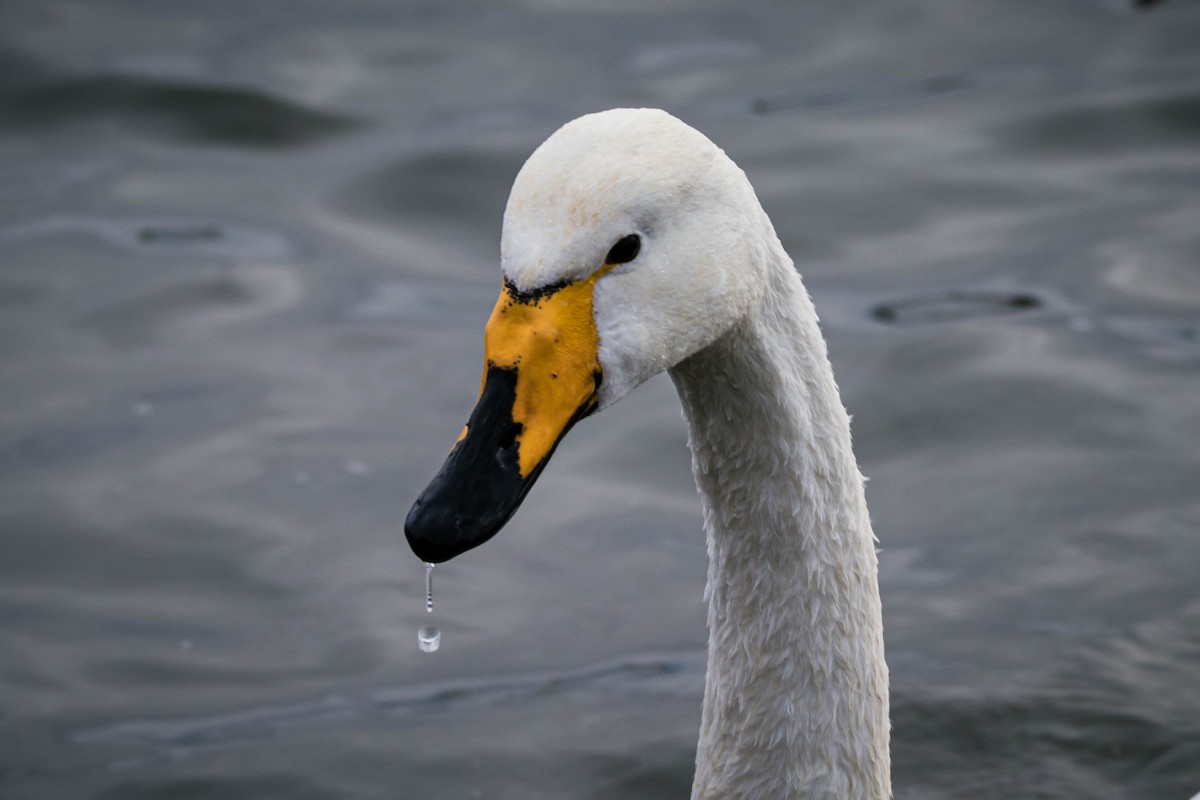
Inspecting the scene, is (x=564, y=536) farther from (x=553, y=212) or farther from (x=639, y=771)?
(x=553, y=212)

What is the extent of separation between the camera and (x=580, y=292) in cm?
347

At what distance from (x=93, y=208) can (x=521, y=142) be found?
269 cm

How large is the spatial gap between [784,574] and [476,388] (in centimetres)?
420

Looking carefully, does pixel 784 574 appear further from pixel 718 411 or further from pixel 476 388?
pixel 476 388

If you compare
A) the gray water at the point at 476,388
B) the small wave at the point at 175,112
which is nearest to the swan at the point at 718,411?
the gray water at the point at 476,388

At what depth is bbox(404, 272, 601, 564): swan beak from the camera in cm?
338

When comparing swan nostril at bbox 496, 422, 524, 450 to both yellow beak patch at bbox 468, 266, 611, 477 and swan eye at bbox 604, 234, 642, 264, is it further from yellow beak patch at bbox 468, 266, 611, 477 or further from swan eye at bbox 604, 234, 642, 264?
swan eye at bbox 604, 234, 642, 264

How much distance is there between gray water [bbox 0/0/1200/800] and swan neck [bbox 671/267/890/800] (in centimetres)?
173

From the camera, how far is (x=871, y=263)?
908cm

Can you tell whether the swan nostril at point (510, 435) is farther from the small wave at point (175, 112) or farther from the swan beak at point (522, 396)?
the small wave at point (175, 112)

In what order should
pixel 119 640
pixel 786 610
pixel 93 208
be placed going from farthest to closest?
1. pixel 93 208
2. pixel 119 640
3. pixel 786 610

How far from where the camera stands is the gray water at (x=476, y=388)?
6340 mm

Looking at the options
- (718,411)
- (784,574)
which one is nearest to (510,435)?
(718,411)

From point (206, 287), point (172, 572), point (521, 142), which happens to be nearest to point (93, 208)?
point (206, 287)
